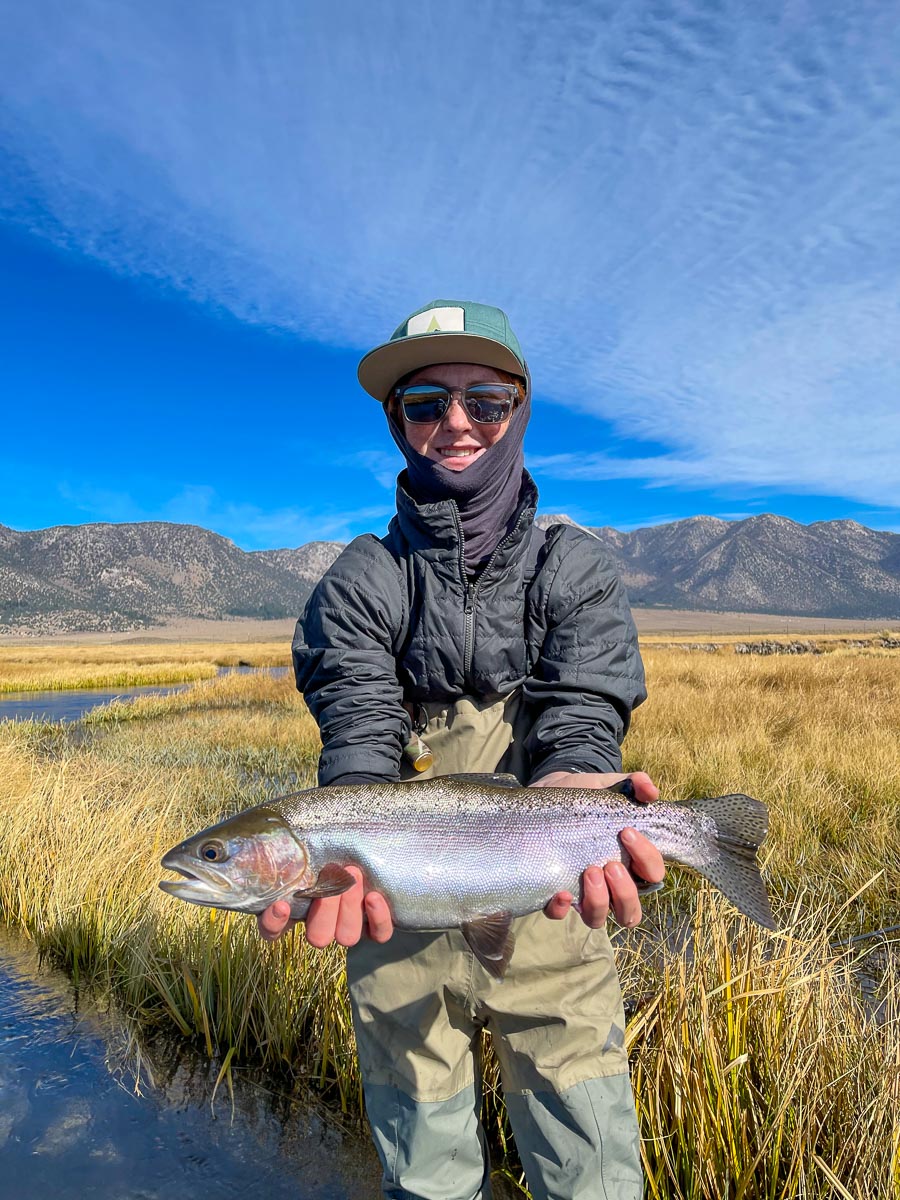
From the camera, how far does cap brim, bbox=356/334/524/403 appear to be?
3.28m

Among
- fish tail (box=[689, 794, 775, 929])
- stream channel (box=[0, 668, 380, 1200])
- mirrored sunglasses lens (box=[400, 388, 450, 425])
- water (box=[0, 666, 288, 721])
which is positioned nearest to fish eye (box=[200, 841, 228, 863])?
fish tail (box=[689, 794, 775, 929])

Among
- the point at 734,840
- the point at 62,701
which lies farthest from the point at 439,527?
the point at 62,701

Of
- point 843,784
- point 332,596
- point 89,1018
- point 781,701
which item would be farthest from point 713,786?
point 332,596

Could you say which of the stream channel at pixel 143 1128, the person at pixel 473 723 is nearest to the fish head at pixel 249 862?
the person at pixel 473 723

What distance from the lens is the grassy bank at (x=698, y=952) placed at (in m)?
3.30

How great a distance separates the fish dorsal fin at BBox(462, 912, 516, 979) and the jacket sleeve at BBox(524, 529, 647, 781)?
1.91 feet

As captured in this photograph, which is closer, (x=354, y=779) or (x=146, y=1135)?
(x=354, y=779)

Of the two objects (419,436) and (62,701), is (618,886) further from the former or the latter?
(62,701)

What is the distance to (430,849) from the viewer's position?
277 centimetres

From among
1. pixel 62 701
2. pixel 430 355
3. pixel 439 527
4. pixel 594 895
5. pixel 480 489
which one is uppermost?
pixel 430 355

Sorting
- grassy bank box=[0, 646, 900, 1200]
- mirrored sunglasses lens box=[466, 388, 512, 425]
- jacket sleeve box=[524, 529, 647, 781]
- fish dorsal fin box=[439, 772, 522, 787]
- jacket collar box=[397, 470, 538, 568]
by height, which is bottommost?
grassy bank box=[0, 646, 900, 1200]

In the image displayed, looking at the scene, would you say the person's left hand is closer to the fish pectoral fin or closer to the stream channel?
the fish pectoral fin

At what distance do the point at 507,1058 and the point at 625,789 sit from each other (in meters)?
1.08

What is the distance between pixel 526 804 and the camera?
2824 mm
